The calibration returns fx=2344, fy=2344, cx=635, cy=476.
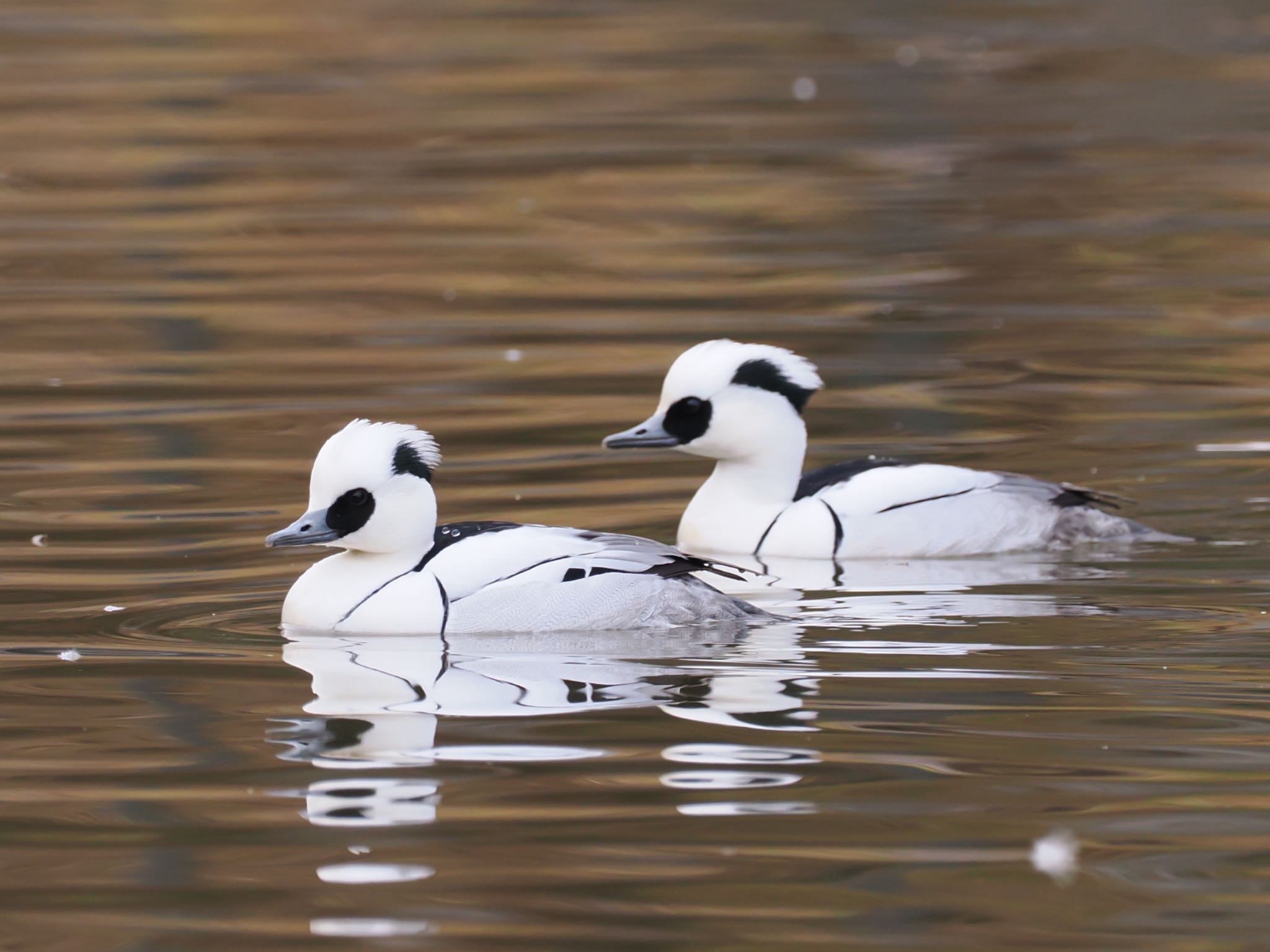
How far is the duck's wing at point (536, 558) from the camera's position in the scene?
6.59m

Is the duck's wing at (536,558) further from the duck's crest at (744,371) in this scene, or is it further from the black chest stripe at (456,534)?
the duck's crest at (744,371)

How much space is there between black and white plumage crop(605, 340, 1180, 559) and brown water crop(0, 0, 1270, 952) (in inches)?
8.8

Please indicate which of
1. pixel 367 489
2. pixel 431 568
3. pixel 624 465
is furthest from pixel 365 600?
pixel 624 465

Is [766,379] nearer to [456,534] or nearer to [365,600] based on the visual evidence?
[456,534]

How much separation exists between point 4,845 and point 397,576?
1895 mm

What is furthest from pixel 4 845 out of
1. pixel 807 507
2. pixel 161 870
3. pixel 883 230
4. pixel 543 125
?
pixel 543 125

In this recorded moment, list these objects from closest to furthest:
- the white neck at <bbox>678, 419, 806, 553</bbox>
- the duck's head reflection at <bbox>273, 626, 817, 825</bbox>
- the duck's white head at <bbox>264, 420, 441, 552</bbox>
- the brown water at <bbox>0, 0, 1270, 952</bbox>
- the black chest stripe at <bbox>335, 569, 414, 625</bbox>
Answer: the brown water at <bbox>0, 0, 1270, 952</bbox> < the duck's head reflection at <bbox>273, 626, 817, 825</bbox> < the duck's white head at <bbox>264, 420, 441, 552</bbox> < the black chest stripe at <bbox>335, 569, 414, 625</bbox> < the white neck at <bbox>678, 419, 806, 553</bbox>

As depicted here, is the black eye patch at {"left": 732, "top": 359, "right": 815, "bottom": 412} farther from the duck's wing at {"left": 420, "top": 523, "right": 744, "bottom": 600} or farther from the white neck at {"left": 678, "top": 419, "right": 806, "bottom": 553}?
the duck's wing at {"left": 420, "top": 523, "right": 744, "bottom": 600}

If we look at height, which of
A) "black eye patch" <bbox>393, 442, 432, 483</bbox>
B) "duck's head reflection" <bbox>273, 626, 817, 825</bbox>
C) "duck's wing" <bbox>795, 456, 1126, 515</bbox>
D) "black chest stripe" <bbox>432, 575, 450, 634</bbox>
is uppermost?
"black eye patch" <bbox>393, 442, 432, 483</bbox>

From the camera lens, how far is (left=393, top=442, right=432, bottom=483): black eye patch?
6.53m

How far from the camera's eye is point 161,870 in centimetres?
473

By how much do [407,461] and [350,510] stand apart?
0.21 metres

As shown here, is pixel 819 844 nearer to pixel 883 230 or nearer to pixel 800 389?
pixel 800 389

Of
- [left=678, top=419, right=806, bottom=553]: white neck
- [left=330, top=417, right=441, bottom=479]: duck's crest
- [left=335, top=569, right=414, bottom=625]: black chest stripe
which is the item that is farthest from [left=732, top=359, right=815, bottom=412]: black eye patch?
[left=335, top=569, right=414, bottom=625]: black chest stripe
